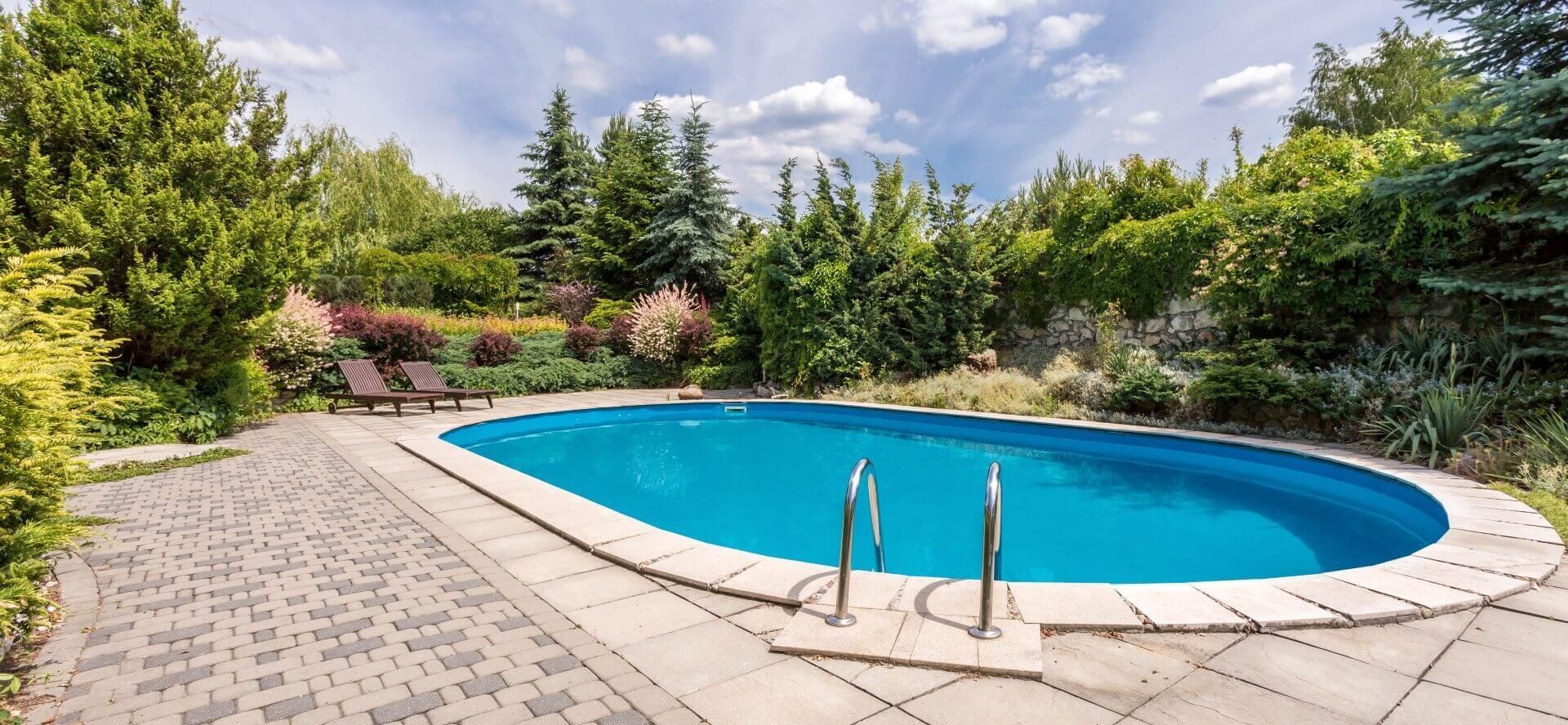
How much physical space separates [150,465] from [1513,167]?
12482 mm

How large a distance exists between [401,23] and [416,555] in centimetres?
798

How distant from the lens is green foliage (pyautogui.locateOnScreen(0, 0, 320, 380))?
6336mm

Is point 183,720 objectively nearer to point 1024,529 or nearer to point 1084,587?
point 1084,587

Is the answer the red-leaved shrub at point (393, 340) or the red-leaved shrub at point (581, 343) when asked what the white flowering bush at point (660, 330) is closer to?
the red-leaved shrub at point (581, 343)

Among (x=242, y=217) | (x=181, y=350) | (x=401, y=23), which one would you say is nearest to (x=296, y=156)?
(x=242, y=217)

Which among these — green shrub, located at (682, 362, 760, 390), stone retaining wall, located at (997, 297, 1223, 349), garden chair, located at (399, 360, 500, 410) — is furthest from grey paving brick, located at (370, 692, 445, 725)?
green shrub, located at (682, 362, 760, 390)

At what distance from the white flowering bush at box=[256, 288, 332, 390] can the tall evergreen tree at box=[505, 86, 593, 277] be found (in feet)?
42.2

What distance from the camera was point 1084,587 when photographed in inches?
115

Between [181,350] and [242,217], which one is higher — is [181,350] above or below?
below

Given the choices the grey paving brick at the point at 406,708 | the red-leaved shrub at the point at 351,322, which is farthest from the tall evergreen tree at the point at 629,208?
the grey paving brick at the point at 406,708

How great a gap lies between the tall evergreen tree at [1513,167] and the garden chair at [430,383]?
39.2 ft

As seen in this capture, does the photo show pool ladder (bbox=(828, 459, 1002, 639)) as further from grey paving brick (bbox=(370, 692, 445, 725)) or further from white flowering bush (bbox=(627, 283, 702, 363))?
white flowering bush (bbox=(627, 283, 702, 363))

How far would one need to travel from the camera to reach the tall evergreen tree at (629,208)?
66.9 feet

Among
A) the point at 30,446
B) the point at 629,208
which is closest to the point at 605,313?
the point at 629,208
